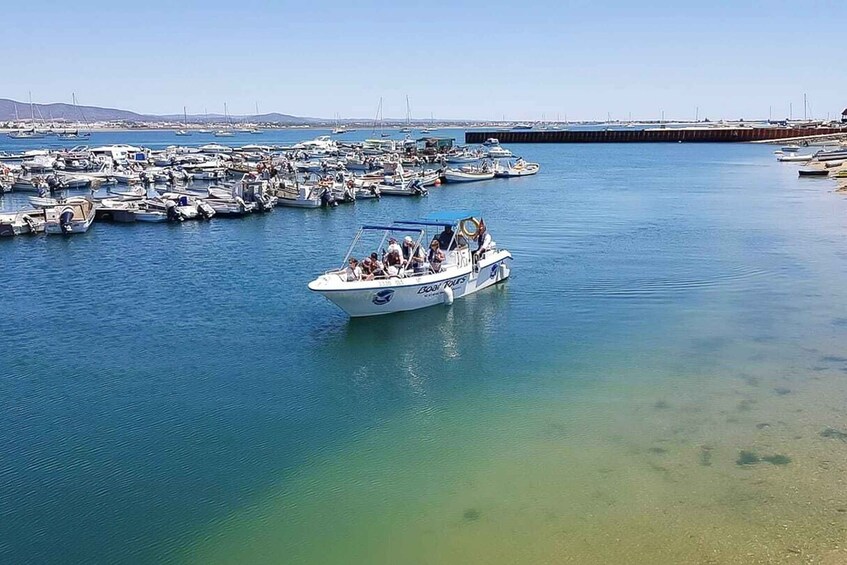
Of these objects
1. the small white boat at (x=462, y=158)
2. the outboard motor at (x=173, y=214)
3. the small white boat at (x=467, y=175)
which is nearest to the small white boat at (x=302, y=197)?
the outboard motor at (x=173, y=214)

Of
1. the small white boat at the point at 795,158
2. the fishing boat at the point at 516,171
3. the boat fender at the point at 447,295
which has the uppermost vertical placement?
the small white boat at the point at 795,158

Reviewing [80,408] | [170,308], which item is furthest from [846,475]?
[170,308]

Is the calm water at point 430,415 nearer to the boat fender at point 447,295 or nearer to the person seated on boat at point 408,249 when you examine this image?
the boat fender at point 447,295

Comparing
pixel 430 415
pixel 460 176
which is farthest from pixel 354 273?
pixel 460 176

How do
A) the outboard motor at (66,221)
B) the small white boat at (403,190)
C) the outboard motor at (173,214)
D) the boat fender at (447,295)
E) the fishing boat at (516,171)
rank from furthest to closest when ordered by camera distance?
the fishing boat at (516,171), the small white boat at (403,190), the outboard motor at (173,214), the outboard motor at (66,221), the boat fender at (447,295)

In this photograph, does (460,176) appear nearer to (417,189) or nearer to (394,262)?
(417,189)

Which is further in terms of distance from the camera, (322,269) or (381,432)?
(322,269)

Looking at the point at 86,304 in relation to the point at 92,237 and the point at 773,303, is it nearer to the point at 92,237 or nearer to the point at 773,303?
the point at 92,237
